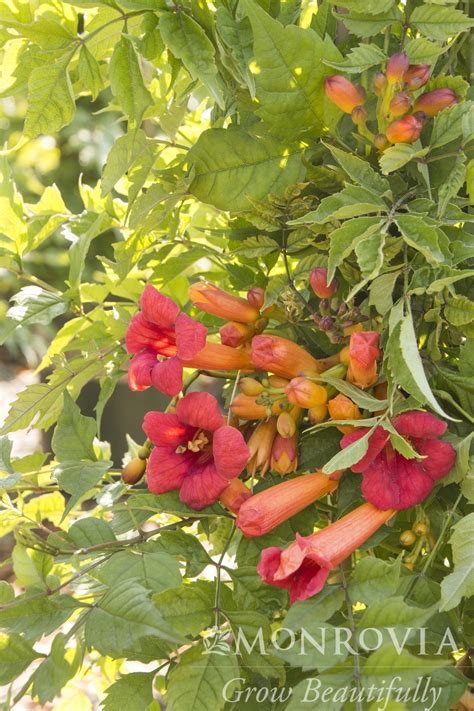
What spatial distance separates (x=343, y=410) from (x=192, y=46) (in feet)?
0.86

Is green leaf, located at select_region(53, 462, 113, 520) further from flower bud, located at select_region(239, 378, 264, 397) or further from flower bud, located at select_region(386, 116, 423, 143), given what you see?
flower bud, located at select_region(386, 116, 423, 143)

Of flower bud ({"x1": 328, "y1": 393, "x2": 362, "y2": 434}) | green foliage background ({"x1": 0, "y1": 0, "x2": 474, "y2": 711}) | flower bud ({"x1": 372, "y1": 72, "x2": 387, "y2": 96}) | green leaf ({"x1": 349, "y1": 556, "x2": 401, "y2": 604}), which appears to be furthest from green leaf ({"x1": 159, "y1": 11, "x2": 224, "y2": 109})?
green leaf ({"x1": 349, "y1": 556, "x2": 401, "y2": 604})

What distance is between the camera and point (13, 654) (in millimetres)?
589

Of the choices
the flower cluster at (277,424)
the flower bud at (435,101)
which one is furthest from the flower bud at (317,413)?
the flower bud at (435,101)

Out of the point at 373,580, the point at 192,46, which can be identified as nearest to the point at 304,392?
the point at 373,580

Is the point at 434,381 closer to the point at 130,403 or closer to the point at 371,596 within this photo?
the point at 371,596

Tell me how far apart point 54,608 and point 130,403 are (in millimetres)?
2660

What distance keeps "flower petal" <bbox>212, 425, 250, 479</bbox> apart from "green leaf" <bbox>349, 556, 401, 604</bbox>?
104 mm

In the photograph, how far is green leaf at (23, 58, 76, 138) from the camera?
622 millimetres

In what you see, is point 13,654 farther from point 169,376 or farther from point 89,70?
point 89,70

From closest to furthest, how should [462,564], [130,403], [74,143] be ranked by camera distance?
1. [462,564]
2. [130,403]
3. [74,143]

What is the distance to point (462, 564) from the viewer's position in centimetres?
51

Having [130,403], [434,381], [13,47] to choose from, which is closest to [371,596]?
[434,381]

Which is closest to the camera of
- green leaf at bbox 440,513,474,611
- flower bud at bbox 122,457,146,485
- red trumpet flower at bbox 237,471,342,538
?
green leaf at bbox 440,513,474,611
